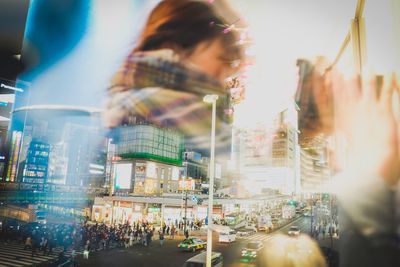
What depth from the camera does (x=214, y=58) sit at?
675cm

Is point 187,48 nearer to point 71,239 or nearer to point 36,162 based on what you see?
point 71,239

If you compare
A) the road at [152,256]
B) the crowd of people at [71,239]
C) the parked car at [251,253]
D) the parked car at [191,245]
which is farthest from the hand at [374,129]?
the crowd of people at [71,239]

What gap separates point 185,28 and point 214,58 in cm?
107

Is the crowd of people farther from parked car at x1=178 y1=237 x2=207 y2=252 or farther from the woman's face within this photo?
the woman's face

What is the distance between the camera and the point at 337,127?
2562 mm

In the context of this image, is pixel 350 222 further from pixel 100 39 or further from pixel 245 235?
pixel 245 235

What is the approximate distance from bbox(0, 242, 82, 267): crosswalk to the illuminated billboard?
46.5ft

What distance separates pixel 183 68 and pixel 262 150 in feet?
115

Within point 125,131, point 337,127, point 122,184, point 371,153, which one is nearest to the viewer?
point 371,153

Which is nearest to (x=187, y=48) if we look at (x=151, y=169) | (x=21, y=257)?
(x=21, y=257)

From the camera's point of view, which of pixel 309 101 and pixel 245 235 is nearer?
pixel 309 101

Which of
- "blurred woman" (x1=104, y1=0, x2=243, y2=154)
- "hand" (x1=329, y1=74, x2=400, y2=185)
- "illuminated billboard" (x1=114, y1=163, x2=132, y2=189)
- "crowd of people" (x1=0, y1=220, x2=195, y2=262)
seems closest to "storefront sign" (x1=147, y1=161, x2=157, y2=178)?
"illuminated billboard" (x1=114, y1=163, x2=132, y2=189)

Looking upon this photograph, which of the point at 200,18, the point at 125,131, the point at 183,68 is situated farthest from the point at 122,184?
the point at 200,18

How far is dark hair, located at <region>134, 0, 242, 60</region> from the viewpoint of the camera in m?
6.08
